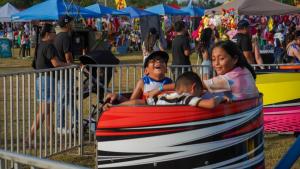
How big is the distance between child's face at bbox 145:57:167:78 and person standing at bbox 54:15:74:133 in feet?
6.26

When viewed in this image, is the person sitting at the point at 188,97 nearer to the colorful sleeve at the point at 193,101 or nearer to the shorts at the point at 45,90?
the colorful sleeve at the point at 193,101

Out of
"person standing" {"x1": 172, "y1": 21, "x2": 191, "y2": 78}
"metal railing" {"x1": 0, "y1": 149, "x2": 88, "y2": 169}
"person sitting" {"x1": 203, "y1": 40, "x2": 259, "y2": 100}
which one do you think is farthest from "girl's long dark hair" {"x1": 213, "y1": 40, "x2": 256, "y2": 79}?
"person standing" {"x1": 172, "y1": 21, "x2": 191, "y2": 78}

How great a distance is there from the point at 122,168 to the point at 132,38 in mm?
29773

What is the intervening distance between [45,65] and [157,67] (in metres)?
3.13

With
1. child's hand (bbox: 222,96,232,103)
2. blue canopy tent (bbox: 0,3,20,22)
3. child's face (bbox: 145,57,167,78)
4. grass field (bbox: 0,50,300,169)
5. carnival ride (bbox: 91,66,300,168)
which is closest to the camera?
carnival ride (bbox: 91,66,300,168)

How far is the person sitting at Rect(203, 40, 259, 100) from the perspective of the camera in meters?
4.34

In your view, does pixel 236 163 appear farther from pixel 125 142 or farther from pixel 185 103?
pixel 125 142

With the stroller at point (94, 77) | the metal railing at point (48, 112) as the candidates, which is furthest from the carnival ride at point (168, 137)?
the stroller at point (94, 77)

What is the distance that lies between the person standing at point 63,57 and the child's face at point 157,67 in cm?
191

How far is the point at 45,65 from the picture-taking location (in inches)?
319

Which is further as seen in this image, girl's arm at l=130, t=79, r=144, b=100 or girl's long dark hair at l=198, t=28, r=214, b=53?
girl's long dark hair at l=198, t=28, r=214, b=53

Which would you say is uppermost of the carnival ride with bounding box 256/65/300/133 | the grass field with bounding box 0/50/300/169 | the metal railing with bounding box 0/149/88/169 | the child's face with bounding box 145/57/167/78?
the child's face with bounding box 145/57/167/78

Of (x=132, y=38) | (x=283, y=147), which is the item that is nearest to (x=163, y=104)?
(x=283, y=147)

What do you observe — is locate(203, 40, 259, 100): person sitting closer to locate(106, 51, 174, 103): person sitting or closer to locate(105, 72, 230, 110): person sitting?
locate(105, 72, 230, 110): person sitting
